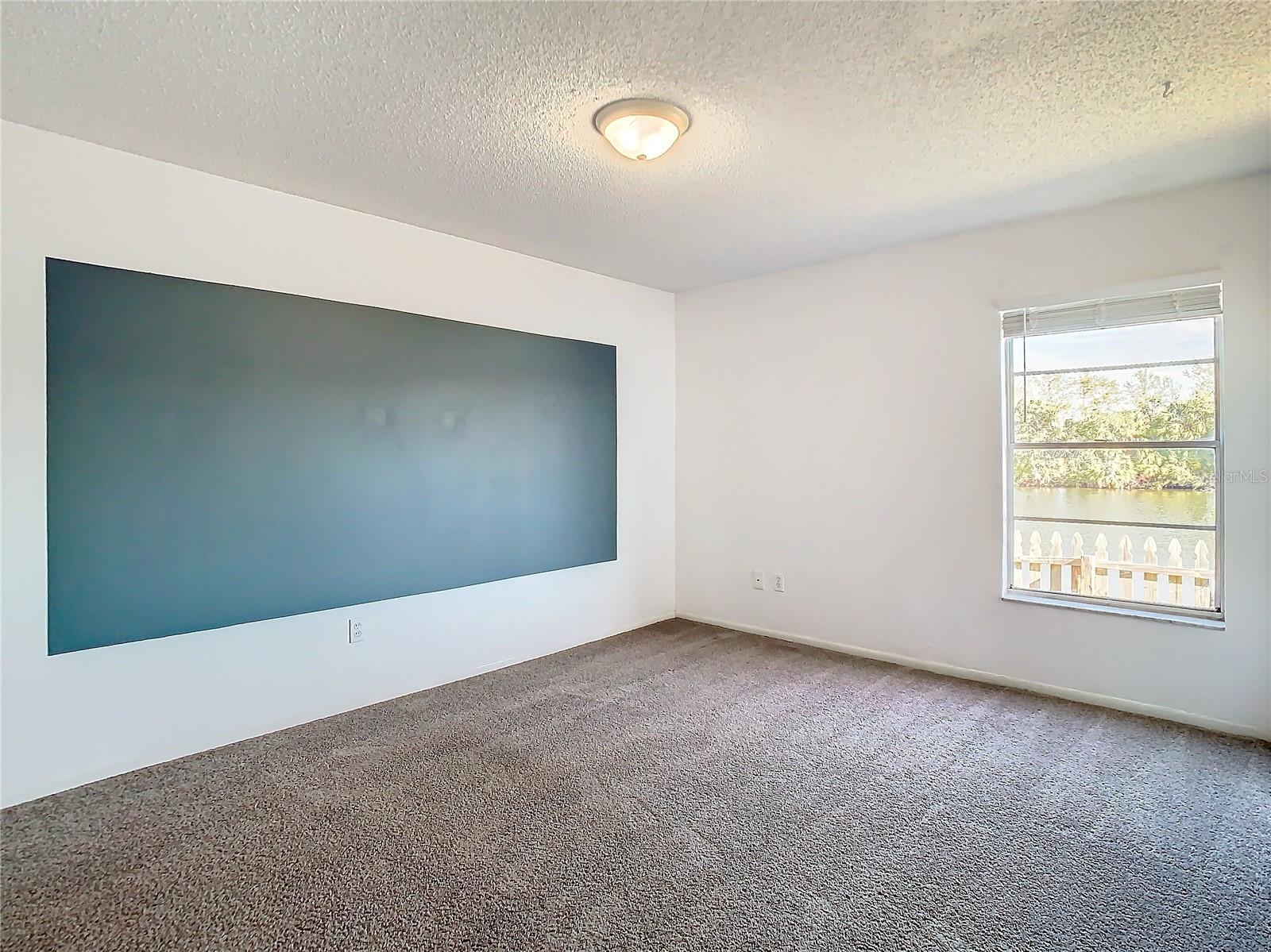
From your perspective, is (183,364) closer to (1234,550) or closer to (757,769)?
(757,769)

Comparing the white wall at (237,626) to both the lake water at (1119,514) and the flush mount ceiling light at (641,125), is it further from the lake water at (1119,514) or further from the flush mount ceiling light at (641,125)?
the lake water at (1119,514)

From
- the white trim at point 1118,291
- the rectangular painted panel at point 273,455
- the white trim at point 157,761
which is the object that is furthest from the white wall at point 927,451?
the white trim at point 157,761

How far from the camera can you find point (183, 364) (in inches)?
109

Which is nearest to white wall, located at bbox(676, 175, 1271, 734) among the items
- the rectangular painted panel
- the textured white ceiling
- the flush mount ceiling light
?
the textured white ceiling

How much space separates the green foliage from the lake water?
42 mm

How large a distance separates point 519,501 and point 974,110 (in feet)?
9.72

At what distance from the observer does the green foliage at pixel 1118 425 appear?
3.16m

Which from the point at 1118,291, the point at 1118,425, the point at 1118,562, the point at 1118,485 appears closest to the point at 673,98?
the point at 1118,291

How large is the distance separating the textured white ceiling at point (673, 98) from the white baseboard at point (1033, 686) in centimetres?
251

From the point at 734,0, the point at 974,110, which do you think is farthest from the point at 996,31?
the point at 734,0

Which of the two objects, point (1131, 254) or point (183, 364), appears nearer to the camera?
point (183, 364)

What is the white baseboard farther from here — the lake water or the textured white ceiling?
the textured white ceiling

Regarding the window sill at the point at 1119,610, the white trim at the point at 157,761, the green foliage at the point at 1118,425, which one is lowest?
the white trim at the point at 157,761

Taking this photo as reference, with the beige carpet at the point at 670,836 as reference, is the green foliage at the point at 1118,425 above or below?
above
